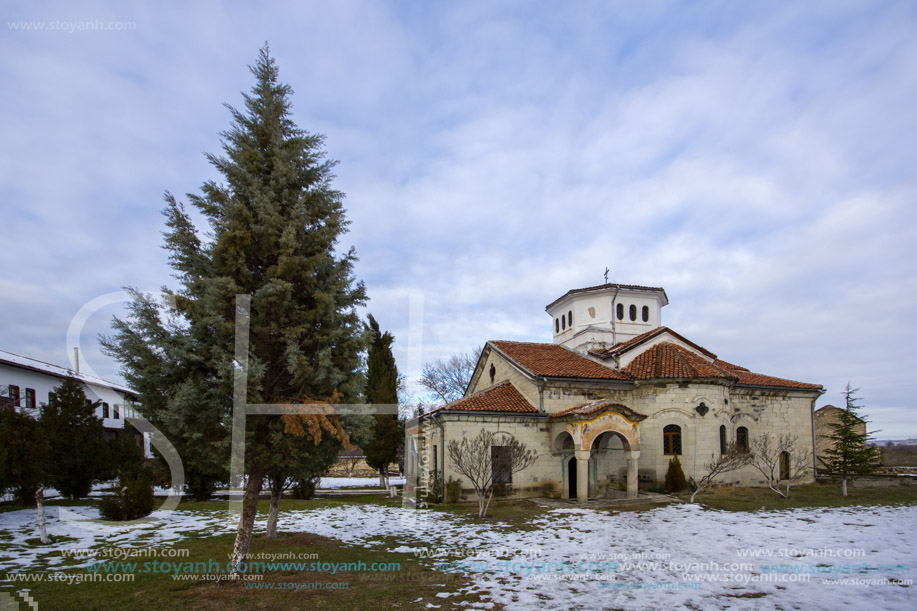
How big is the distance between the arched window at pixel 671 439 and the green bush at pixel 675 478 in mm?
823

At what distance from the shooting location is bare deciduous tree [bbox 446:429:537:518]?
49.0 ft

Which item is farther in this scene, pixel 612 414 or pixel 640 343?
pixel 640 343

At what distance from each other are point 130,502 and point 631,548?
13455 mm

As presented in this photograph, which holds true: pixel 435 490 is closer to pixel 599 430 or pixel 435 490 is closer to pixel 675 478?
pixel 599 430

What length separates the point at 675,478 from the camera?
58.5 feet

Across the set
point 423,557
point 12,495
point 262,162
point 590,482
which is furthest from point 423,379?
point 262,162

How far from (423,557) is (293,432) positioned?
425 cm

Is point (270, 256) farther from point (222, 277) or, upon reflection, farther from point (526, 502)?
point (526, 502)

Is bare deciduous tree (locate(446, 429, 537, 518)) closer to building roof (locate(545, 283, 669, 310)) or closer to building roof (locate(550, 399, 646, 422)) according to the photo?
building roof (locate(550, 399, 646, 422))

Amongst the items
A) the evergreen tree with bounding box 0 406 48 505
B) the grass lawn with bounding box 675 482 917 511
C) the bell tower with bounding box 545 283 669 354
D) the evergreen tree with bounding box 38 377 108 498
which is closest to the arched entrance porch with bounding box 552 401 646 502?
the grass lawn with bounding box 675 482 917 511

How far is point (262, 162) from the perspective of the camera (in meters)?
8.45

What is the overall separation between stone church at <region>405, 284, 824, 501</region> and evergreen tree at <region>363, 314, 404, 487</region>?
1134 mm

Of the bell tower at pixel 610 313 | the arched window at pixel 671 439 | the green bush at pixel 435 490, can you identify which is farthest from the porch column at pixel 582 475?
the bell tower at pixel 610 313

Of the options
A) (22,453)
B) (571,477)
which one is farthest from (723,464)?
(22,453)
